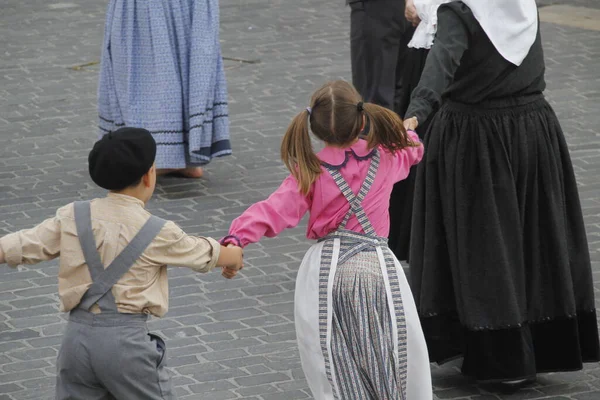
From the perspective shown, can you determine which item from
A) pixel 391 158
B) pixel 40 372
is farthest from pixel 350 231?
pixel 40 372

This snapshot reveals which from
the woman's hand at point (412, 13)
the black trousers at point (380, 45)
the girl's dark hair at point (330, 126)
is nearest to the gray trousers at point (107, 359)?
the girl's dark hair at point (330, 126)

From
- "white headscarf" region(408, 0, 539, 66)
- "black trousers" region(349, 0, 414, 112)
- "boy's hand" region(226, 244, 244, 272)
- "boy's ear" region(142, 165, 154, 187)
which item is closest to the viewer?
"boy's ear" region(142, 165, 154, 187)

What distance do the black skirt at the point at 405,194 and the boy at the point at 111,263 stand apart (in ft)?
8.36

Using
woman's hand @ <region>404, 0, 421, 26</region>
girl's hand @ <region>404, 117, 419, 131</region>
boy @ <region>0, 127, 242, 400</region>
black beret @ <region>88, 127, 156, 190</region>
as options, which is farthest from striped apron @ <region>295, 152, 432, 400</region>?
woman's hand @ <region>404, 0, 421, 26</region>

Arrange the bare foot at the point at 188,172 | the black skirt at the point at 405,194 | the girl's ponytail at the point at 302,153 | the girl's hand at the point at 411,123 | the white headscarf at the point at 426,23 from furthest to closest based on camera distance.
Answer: the bare foot at the point at 188,172 < the black skirt at the point at 405,194 < the white headscarf at the point at 426,23 < the girl's hand at the point at 411,123 < the girl's ponytail at the point at 302,153

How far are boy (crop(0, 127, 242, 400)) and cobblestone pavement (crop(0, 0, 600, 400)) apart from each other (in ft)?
4.10

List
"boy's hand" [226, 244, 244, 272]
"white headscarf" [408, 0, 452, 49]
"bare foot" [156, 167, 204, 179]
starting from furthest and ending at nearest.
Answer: "bare foot" [156, 167, 204, 179] < "white headscarf" [408, 0, 452, 49] < "boy's hand" [226, 244, 244, 272]

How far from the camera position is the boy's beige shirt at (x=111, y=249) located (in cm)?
361

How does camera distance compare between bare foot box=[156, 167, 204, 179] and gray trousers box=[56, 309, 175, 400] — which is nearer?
gray trousers box=[56, 309, 175, 400]

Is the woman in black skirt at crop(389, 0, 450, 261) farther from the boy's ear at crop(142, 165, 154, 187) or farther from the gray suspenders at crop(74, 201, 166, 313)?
the gray suspenders at crop(74, 201, 166, 313)

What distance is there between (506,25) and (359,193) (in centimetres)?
103

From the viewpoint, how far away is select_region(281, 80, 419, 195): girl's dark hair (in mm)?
3953

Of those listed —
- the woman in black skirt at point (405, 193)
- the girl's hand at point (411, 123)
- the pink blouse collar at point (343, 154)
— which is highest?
the girl's hand at point (411, 123)

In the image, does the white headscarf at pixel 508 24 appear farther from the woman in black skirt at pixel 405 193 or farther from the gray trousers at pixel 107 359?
the gray trousers at pixel 107 359
